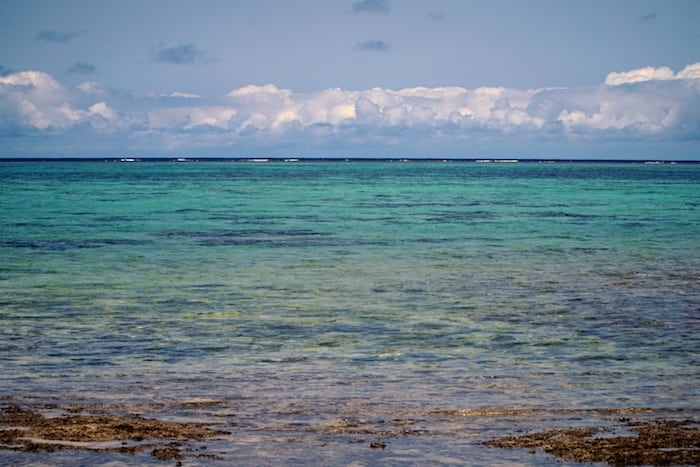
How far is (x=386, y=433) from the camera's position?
8.84 meters

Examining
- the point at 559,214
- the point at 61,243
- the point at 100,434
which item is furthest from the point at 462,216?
the point at 100,434

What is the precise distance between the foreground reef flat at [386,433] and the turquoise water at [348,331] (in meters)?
0.13

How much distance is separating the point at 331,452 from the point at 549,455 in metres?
1.92

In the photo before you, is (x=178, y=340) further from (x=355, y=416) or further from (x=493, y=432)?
(x=493, y=432)

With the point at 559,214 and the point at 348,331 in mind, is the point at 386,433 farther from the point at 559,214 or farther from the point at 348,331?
the point at 559,214

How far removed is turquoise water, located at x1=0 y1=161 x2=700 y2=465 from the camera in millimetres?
9805

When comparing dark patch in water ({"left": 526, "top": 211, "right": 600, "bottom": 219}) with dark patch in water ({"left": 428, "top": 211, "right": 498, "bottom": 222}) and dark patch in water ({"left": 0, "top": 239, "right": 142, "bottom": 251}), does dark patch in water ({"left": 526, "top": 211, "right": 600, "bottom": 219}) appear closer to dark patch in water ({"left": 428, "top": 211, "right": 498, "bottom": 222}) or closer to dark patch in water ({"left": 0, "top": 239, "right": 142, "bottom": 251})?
dark patch in water ({"left": 428, "top": 211, "right": 498, "bottom": 222})

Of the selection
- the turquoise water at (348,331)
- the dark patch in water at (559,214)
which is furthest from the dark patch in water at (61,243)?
the dark patch in water at (559,214)

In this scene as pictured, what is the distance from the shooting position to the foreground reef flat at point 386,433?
26.5 ft

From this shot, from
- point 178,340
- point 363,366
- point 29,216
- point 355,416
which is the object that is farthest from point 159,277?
point 29,216

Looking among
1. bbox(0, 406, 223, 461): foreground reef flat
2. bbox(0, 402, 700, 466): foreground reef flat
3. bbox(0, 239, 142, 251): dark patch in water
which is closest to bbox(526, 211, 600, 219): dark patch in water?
bbox(0, 239, 142, 251): dark patch in water

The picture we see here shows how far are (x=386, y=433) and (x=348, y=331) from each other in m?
6.24

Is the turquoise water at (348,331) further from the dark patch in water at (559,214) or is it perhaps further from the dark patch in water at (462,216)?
the dark patch in water at (559,214)

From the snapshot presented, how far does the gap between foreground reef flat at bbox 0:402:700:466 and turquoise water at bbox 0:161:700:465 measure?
0.13m
